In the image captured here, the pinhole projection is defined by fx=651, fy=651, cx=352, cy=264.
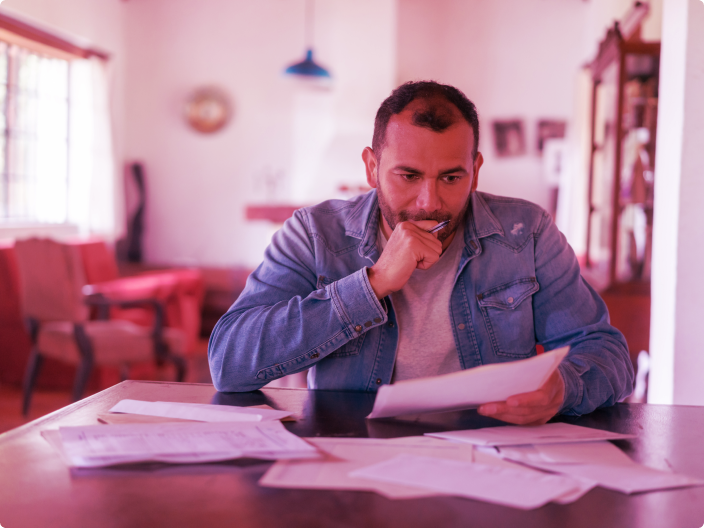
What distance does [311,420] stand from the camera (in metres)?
0.92

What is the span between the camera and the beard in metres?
1.26

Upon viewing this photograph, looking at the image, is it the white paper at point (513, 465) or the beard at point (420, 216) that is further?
the beard at point (420, 216)

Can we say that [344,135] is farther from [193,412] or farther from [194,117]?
[193,412]

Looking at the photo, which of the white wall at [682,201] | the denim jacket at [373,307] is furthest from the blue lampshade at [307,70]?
the denim jacket at [373,307]

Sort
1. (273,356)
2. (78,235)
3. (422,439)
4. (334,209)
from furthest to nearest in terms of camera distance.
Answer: (78,235) → (334,209) → (273,356) → (422,439)

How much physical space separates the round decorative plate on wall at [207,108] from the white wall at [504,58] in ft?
5.42

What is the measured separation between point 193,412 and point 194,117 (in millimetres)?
5282

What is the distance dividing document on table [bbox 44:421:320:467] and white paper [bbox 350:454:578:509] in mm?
104

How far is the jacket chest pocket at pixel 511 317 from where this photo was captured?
1.28 meters

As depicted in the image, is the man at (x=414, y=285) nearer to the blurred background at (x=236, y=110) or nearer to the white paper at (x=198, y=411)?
the white paper at (x=198, y=411)

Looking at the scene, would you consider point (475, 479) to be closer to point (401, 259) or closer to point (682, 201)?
point (401, 259)

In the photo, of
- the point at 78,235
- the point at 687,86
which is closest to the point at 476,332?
the point at 687,86

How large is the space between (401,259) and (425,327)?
0.21 metres

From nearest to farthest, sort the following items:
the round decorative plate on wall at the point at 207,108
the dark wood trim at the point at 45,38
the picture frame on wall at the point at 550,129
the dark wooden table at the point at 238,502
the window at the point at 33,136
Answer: the dark wooden table at the point at 238,502
the dark wood trim at the point at 45,38
the window at the point at 33,136
the picture frame on wall at the point at 550,129
the round decorative plate on wall at the point at 207,108
